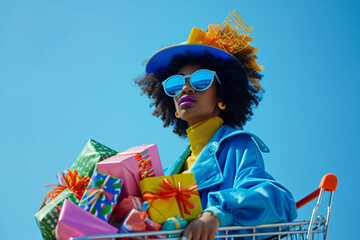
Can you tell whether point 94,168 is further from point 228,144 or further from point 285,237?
point 285,237

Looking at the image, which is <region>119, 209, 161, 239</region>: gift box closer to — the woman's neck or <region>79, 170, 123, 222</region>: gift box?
<region>79, 170, 123, 222</region>: gift box

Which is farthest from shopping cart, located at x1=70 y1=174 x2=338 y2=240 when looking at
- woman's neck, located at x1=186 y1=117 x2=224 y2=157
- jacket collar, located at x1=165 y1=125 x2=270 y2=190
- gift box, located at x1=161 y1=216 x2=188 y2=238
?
woman's neck, located at x1=186 y1=117 x2=224 y2=157

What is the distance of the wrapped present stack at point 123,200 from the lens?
6.84ft

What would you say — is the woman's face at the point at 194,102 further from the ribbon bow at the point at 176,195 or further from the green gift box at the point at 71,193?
the ribbon bow at the point at 176,195

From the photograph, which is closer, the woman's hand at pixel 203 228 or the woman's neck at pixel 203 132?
the woman's hand at pixel 203 228

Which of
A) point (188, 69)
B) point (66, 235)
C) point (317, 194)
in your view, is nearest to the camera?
point (66, 235)

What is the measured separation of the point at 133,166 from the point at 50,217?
0.51m

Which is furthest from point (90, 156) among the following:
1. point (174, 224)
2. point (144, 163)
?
point (174, 224)

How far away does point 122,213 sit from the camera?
89.3 inches

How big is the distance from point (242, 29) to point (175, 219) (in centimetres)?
179

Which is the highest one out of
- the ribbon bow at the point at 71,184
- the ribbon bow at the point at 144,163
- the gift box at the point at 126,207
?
the ribbon bow at the point at 144,163

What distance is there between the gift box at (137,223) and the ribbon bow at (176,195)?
0.14m

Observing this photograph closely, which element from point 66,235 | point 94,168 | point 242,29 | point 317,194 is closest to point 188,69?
point 242,29

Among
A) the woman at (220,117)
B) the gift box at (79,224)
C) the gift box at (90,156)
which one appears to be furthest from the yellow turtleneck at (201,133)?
the gift box at (79,224)
